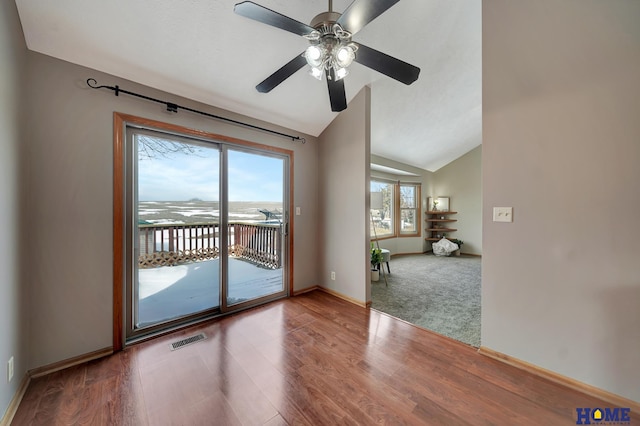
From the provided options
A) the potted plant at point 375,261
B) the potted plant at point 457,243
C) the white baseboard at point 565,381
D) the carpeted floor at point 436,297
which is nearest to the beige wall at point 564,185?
the white baseboard at point 565,381

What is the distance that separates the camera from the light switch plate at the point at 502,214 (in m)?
1.90

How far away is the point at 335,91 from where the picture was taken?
1.91 metres

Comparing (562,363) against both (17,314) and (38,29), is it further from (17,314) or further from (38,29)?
(38,29)

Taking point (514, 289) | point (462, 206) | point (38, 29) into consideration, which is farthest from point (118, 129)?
point (462, 206)

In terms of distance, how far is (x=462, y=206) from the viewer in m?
6.91

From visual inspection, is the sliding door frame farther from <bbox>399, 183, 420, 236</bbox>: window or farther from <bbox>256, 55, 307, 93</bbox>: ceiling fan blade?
<bbox>399, 183, 420, 236</bbox>: window

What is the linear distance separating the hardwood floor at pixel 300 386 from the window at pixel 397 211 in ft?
14.0

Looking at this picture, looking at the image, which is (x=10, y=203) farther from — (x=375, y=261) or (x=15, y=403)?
(x=375, y=261)

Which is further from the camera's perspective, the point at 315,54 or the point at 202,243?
the point at 202,243

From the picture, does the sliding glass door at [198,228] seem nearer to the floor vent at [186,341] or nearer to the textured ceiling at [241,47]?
the floor vent at [186,341]

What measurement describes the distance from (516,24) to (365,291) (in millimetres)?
2943

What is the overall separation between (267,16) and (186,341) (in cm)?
271

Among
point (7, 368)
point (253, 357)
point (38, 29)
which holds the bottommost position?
point (253, 357)
